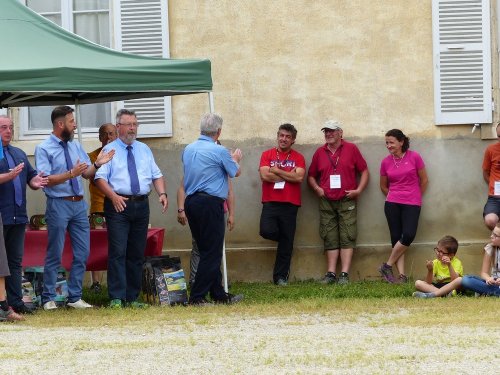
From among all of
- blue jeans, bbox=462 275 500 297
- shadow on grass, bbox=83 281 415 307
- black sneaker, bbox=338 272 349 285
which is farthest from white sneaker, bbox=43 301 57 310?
blue jeans, bbox=462 275 500 297

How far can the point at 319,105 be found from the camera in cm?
1477

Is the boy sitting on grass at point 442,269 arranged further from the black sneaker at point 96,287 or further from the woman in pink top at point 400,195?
the black sneaker at point 96,287

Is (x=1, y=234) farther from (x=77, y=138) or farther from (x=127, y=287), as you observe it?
(x=77, y=138)

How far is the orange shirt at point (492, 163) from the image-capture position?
46.4 ft

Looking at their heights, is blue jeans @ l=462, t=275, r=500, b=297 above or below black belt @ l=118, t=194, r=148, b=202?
below

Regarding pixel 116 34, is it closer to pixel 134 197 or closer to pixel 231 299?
pixel 134 197

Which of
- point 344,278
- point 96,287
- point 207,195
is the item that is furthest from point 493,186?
point 96,287

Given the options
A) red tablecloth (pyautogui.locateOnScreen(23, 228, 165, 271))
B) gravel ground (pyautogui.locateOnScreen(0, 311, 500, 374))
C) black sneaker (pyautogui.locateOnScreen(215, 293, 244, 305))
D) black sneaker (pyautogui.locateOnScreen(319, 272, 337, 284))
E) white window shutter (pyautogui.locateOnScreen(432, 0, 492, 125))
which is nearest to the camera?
gravel ground (pyautogui.locateOnScreen(0, 311, 500, 374))

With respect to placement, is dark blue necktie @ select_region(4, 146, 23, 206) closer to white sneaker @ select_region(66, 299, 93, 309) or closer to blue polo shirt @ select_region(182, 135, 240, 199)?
white sneaker @ select_region(66, 299, 93, 309)

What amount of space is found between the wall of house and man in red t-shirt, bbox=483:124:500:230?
0.29m

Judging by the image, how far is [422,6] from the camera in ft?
48.0

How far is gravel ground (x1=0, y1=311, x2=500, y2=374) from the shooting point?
834cm

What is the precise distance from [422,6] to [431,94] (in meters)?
0.99

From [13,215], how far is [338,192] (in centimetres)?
419
